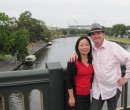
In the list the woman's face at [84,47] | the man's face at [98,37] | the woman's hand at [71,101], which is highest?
the man's face at [98,37]

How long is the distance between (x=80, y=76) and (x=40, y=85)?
0.55 meters

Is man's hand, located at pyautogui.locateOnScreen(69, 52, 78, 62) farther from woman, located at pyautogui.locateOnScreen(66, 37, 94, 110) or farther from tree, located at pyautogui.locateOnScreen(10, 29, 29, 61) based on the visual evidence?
tree, located at pyautogui.locateOnScreen(10, 29, 29, 61)

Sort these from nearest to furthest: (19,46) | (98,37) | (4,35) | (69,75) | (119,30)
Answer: (69,75) → (98,37) → (4,35) → (19,46) → (119,30)

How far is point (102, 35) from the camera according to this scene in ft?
12.0

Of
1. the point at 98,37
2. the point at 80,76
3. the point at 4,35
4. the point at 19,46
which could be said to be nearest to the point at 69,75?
the point at 80,76

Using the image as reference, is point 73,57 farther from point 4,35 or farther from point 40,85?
point 4,35

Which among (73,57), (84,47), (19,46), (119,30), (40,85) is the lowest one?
(119,30)

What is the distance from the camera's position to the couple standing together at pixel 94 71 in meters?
3.56

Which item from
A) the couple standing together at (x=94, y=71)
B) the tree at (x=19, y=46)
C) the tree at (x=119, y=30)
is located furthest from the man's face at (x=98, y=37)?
the tree at (x=119, y=30)

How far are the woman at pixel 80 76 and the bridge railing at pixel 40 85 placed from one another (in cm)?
21

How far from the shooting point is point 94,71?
3625 millimetres

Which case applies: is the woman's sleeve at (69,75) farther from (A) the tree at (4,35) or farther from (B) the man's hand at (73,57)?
(A) the tree at (4,35)

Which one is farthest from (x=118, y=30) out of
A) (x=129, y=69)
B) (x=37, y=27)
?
(x=129, y=69)

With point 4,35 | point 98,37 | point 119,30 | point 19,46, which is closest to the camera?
point 98,37
